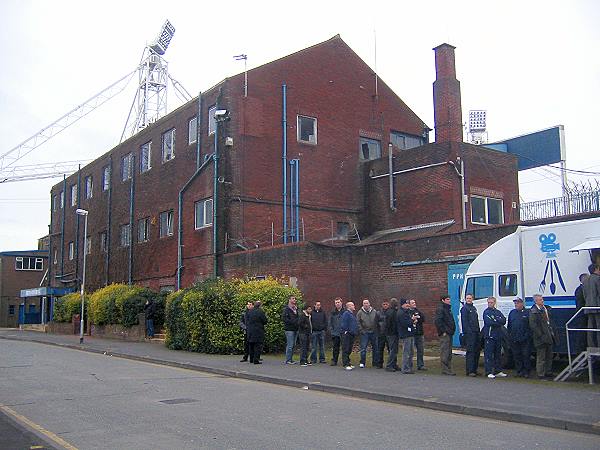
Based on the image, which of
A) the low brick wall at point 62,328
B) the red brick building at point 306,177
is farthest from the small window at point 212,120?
the low brick wall at point 62,328

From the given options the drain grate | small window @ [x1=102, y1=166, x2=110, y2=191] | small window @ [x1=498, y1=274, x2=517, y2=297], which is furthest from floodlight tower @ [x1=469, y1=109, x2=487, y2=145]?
the drain grate

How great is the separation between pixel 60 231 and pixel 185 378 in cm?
3731

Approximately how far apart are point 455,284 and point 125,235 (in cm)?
2388

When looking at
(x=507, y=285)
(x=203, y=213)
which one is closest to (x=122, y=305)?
(x=203, y=213)

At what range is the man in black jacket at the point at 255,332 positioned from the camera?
18.4 meters

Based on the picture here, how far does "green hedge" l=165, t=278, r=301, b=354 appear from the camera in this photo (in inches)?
835

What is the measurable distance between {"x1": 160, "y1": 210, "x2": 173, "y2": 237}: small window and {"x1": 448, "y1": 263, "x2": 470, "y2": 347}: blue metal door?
55.6 feet

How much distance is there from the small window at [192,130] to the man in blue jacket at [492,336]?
64.6 ft

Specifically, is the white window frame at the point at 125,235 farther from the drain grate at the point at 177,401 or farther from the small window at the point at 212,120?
the drain grate at the point at 177,401

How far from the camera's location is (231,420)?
32.2 feet

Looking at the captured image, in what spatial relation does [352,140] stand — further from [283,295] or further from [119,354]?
Result: [119,354]

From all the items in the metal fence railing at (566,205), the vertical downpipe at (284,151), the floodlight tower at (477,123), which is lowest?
the metal fence railing at (566,205)

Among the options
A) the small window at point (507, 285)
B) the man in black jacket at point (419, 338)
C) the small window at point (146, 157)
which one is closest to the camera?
the small window at point (507, 285)

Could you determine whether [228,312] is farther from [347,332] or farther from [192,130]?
[192,130]
